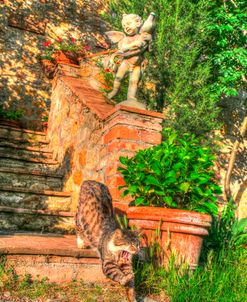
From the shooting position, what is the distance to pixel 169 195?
10.1 feet

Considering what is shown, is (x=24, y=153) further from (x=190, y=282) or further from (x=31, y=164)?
(x=190, y=282)

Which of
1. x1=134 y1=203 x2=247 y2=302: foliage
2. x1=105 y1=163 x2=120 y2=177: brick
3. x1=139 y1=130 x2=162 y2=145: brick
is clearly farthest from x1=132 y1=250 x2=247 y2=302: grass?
x1=139 y1=130 x2=162 y2=145: brick

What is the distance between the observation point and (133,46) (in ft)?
13.2

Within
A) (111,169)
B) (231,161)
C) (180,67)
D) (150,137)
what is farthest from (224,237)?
(231,161)

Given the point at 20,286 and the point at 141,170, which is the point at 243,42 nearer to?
the point at 141,170

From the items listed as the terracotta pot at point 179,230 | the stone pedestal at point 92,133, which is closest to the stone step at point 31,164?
the stone pedestal at point 92,133

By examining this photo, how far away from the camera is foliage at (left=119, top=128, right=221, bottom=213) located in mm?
3012

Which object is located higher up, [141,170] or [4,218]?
[141,170]

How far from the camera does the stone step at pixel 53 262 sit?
2535 millimetres

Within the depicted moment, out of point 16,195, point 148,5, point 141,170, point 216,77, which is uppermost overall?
point 148,5

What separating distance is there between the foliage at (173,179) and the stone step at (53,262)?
0.64 m

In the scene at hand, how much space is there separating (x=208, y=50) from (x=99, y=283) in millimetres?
5439

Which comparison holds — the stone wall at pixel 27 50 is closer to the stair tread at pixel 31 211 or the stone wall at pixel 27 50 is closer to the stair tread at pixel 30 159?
the stair tread at pixel 30 159

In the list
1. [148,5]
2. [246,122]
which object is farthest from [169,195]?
[246,122]
